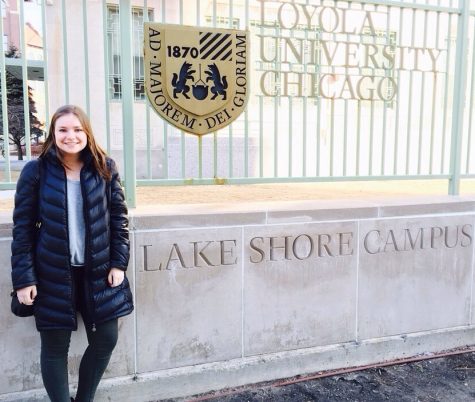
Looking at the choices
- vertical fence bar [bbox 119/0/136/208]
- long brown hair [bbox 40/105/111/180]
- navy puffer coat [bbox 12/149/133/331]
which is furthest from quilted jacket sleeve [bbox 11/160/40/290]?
vertical fence bar [bbox 119/0/136/208]

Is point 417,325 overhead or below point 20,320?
below

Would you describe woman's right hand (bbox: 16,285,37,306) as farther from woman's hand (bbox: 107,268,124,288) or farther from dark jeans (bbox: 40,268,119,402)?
woman's hand (bbox: 107,268,124,288)

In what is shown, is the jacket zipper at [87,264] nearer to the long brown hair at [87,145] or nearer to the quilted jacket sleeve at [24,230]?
the long brown hair at [87,145]

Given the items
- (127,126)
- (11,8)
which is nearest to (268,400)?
(127,126)

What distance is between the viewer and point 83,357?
8.45ft

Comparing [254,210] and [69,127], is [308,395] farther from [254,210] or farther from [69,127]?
[69,127]

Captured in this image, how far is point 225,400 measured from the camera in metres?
2.98

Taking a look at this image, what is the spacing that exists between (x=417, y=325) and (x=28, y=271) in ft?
9.02

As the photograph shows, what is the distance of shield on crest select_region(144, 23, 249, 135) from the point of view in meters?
2.98

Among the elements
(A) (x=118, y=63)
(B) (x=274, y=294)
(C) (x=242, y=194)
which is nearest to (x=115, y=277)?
(B) (x=274, y=294)

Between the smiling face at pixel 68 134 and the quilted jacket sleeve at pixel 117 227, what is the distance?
0.21 metres

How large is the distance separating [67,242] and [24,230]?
0.20 metres

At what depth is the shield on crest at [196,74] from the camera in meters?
2.98

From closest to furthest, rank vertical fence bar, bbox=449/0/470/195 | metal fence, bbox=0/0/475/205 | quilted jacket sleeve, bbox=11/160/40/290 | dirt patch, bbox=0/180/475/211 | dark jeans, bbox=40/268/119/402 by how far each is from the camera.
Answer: quilted jacket sleeve, bbox=11/160/40/290 < dark jeans, bbox=40/268/119/402 < metal fence, bbox=0/0/475/205 < vertical fence bar, bbox=449/0/470/195 < dirt patch, bbox=0/180/475/211
